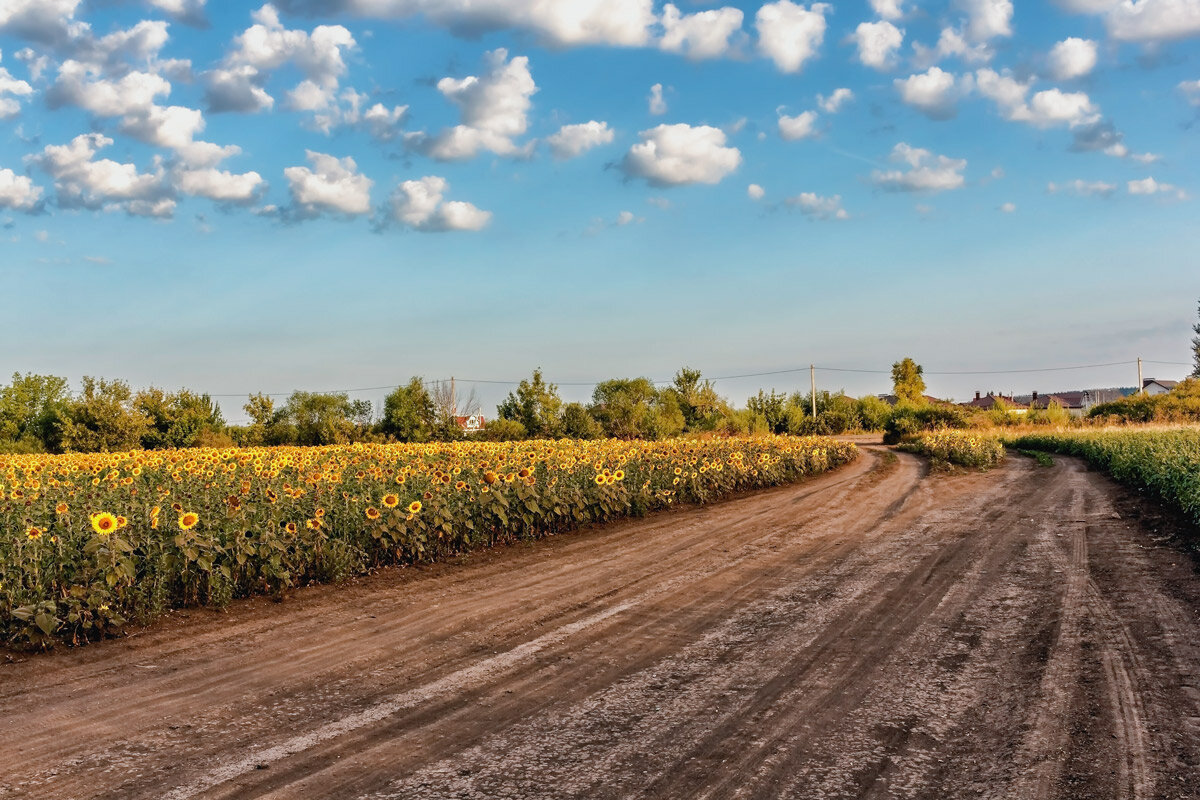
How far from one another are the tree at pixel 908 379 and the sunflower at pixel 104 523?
83.3 m

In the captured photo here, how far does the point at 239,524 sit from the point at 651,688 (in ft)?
16.0

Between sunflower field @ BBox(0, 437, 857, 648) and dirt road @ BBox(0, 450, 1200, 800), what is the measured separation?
0.40 meters

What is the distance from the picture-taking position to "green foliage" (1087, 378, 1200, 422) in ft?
155

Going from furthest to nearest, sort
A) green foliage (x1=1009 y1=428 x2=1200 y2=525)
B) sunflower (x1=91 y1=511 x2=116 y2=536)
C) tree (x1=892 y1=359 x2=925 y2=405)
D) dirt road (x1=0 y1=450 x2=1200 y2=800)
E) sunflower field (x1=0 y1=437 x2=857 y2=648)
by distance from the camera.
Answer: tree (x1=892 y1=359 x2=925 y2=405) → green foliage (x1=1009 y1=428 x2=1200 y2=525) → sunflower field (x1=0 y1=437 x2=857 y2=648) → sunflower (x1=91 y1=511 x2=116 y2=536) → dirt road (x1=0 y1=450 x2=1200 y2=800)

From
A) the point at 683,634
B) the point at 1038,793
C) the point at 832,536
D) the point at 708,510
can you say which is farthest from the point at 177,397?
the point at 1038,793

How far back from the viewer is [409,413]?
48.0 meters

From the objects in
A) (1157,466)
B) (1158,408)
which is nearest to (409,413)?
(1157,466)

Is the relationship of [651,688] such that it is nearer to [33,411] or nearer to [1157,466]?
[1157,466]

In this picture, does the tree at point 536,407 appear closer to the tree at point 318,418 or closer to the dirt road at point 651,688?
the tree at point 318,418

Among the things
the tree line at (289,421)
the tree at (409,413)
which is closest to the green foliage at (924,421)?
the tree line at (289,421)

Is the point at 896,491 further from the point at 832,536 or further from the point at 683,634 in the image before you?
the point at 683,634

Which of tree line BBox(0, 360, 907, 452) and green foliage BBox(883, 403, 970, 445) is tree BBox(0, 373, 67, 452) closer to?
tree line BBox(0, 360, 907, 452)

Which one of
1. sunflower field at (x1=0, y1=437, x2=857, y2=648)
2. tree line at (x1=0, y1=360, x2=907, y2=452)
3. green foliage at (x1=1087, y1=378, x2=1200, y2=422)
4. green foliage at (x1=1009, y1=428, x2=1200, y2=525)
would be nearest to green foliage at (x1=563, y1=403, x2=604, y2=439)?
tree line at (x1=0, y1=360, x2=907, y2=452)

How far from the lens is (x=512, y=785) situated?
3818mm
